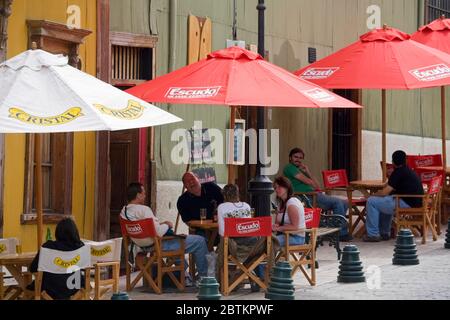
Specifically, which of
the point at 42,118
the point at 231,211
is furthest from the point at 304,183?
the point at 42,118

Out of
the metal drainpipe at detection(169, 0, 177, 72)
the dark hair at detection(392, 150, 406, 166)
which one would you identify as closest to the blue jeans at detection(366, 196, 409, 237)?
the dark hair at detection(392, 150, 406, 166)

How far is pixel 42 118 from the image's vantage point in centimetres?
1096

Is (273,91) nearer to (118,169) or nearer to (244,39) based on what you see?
(118,169)

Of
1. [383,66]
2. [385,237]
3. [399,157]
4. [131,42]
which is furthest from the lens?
[385,237]

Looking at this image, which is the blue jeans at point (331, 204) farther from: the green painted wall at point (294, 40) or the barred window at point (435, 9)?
the barred window at point (435, 9)

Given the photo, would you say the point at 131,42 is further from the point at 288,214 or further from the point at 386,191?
the point at 386,191

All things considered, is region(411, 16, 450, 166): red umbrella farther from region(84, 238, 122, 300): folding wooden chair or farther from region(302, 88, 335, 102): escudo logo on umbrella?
region(84, 238, 122, 300): folding wooden chair

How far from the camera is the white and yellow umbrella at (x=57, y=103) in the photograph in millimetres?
10906

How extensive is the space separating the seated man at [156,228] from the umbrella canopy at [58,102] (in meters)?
2.03

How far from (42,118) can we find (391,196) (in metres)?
8.94

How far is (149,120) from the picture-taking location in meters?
11.9
